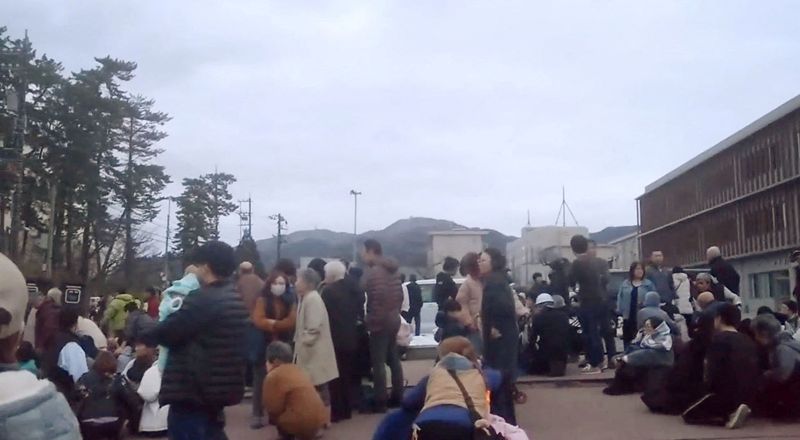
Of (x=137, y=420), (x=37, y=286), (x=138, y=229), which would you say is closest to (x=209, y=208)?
(x=138, y=229)

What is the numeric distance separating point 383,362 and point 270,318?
4.75 ft

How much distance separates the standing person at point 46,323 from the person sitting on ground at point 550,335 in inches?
253

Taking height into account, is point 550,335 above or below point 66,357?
above

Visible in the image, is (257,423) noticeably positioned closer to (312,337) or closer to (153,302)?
(312,337)

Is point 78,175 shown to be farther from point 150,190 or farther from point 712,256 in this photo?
point 712,256

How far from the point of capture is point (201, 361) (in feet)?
17.0

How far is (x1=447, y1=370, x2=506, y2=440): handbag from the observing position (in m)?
6.01

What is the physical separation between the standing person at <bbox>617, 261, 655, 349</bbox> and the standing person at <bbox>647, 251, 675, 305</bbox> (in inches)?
11.0

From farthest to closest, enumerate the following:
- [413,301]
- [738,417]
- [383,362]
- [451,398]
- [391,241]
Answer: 1. [391,241]
2. [413,301]
3. [383,362]
4. [738,417]
5. [451,398]

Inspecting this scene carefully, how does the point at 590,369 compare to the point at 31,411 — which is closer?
the point at 31,411

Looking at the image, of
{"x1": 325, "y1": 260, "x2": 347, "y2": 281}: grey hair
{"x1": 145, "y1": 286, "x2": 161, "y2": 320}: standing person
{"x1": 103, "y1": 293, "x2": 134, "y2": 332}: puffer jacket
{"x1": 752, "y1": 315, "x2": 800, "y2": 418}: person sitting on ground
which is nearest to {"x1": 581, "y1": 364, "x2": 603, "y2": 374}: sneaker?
{"x1": 752, "y1": 315, "x2": 800, "y2": 418}: person sitting on ground

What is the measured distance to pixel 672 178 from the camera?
70812 millimetres

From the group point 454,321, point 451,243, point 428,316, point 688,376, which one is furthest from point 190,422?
point 451,243

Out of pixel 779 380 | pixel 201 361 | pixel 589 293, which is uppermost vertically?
pixel 589 293
